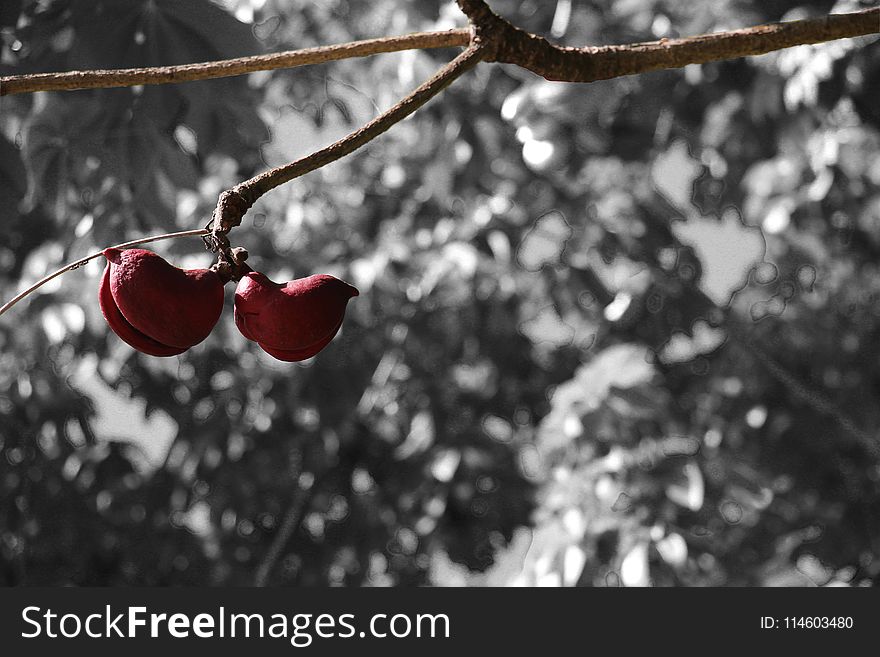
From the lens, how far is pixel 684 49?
584mm

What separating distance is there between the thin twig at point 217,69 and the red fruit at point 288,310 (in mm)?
102

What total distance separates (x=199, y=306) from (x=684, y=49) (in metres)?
0.29

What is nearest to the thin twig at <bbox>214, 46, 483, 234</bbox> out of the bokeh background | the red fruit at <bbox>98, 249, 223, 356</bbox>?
the red fruit at <bbox>98, 249, 223, 356</bbox>

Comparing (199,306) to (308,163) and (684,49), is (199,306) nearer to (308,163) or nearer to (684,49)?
(308,163)

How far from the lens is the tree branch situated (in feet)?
1.89

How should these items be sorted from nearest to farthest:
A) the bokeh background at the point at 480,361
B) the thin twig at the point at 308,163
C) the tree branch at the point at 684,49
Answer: the thin twig at the point at 308,163 < the tree branch at the point at 684,49 < the bokeh background at the point at 480,361

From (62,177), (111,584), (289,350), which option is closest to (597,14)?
(62,177)

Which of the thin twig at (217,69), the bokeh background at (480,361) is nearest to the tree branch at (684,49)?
the thin twig at (217,69)

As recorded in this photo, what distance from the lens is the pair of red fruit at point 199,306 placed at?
1.68 ft

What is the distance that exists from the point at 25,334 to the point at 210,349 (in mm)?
417

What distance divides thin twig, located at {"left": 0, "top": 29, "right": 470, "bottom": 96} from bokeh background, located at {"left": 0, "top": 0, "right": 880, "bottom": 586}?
1.39 metres

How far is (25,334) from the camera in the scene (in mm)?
2264

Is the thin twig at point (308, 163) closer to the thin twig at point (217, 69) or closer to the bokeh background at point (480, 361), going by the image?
the thin twig at point (217, 69)

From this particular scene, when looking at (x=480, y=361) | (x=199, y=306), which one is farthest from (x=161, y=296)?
(x=480, y=361)
